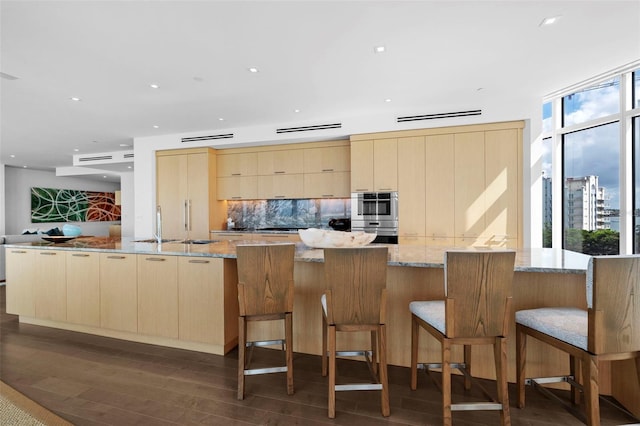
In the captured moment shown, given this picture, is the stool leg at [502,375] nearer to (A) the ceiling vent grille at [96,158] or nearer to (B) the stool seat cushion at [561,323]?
(B) the stool seat cushion at [561,323]

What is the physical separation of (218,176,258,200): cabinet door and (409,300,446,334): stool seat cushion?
4208 mm

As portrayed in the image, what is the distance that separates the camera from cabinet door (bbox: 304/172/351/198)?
524cm

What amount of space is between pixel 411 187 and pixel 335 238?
2393 mm

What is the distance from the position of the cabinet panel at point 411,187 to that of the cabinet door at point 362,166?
0.44 m

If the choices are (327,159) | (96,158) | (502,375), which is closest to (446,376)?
(502,375)

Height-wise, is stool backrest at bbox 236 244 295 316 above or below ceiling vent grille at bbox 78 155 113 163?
below

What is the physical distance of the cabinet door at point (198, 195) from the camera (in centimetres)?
566

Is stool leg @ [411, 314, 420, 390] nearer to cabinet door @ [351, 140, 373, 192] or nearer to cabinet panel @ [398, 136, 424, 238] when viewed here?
cabinet panel @ [398, 136, 424, 238]

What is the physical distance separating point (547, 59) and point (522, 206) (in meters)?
1.89

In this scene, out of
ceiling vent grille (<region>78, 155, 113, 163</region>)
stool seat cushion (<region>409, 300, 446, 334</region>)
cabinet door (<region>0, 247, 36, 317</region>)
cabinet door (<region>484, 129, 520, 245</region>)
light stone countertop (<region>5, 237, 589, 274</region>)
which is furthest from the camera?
ceiling vent grille (<region>78, 155, 113, 163</region>)

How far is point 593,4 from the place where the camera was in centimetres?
220

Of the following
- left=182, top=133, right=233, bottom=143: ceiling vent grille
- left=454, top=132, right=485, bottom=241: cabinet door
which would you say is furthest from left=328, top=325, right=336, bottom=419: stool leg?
left=182, top=133, right=233, bottom=143: ceiling vent grille

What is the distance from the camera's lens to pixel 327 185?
532 cm

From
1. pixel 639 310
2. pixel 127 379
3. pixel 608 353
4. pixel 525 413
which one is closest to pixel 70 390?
pixel 127 379
